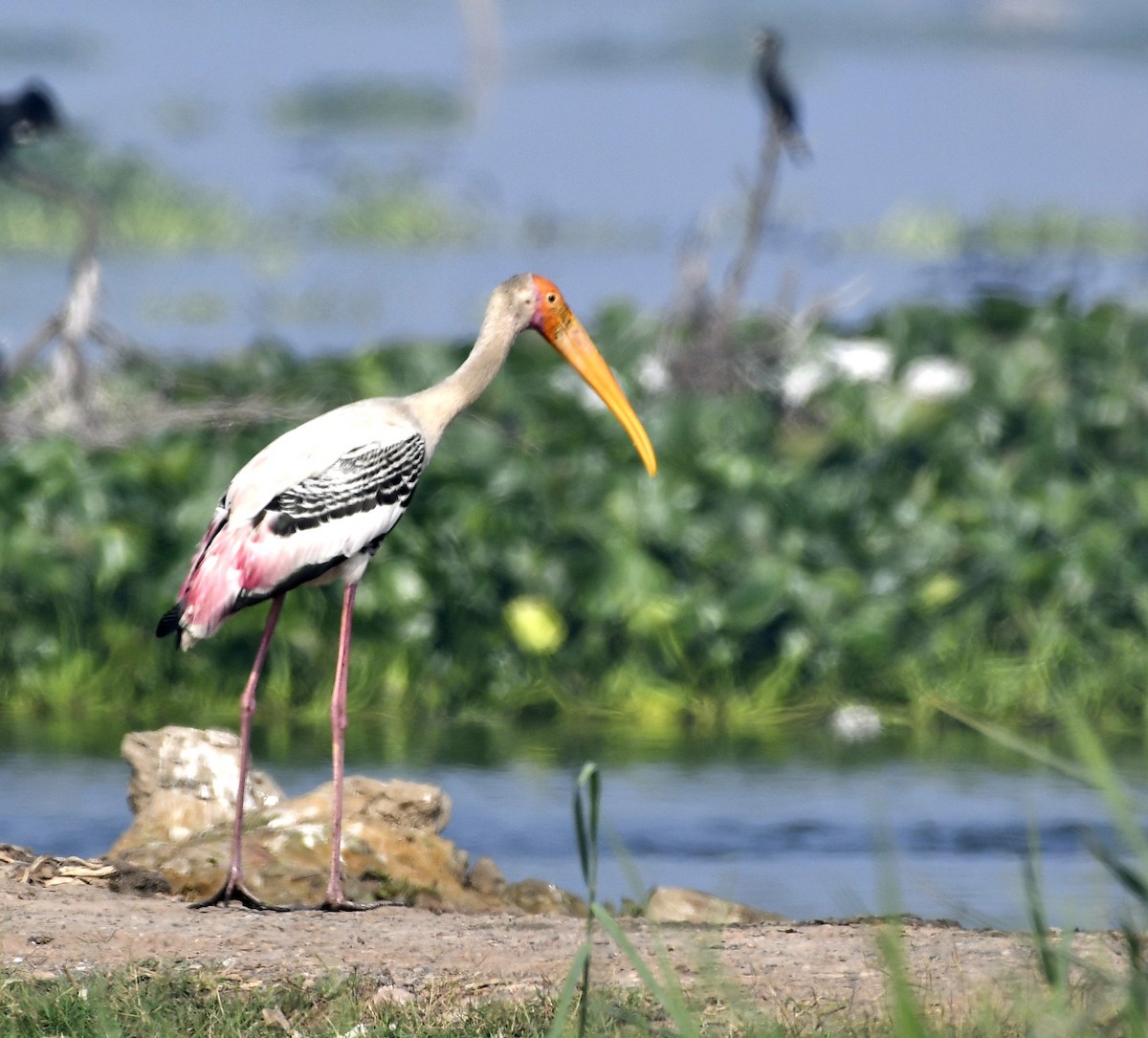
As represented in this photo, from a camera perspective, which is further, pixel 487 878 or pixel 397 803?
pixel 397 803

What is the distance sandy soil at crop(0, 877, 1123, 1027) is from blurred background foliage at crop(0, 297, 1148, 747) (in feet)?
12.8

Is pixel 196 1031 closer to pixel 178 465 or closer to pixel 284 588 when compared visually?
pixel 284 588

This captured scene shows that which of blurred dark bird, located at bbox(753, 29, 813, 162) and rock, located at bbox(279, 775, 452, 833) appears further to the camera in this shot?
→ blurred dark bird, located at bbox(753, 29, 813, 162)

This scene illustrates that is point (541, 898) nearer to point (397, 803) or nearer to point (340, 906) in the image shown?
point (397, 803)

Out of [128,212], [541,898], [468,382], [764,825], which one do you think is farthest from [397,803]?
[128,212]

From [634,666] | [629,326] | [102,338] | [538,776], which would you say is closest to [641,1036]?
[538,776]

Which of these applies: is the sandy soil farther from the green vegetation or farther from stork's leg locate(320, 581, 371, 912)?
the green vegetation

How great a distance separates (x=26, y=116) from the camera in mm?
13836

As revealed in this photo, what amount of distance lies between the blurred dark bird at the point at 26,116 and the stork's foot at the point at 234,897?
8.00m

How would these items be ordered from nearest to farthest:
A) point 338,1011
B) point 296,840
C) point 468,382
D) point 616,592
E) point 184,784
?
point 338,1011 → point 468,382 → point 296,840 → point 184,784 → point 616,592

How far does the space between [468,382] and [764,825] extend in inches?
89.6

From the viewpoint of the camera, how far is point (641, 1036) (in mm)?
5195

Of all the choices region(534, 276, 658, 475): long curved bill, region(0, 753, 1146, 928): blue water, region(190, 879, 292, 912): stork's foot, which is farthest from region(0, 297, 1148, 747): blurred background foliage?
region(190, 879, 292, 912): stork's foot

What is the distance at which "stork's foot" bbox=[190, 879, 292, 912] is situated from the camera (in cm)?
665
